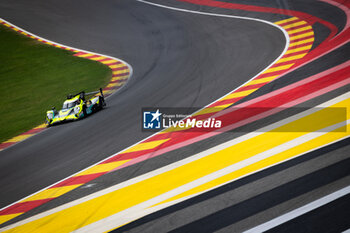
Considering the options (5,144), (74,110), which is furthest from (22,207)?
A: (74,110)

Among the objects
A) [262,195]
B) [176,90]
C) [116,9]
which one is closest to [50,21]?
[116,9]

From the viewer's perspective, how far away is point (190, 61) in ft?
60.3

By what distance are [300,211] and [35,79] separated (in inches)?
710

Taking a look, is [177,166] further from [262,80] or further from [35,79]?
[35,79]

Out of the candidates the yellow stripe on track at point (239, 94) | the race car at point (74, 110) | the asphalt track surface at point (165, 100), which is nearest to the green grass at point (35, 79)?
the race car at point (74, 110)

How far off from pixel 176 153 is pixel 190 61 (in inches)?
378

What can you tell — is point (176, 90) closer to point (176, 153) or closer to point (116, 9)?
point (176, 153)

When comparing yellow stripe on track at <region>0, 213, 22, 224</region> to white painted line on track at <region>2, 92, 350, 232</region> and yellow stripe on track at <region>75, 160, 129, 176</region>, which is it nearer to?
white painted line on track at <region>2, 92, 350, 232</region>

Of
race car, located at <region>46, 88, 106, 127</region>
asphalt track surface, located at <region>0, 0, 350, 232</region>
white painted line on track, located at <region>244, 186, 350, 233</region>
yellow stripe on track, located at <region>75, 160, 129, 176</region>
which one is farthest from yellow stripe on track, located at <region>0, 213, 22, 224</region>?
race car, located at <region>46, 88, 106, 127</region>

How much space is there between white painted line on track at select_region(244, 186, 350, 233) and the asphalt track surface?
0.12m

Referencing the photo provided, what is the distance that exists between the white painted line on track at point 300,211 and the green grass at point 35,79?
1167 cm

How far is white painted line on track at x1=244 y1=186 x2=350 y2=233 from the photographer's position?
5.88 metres

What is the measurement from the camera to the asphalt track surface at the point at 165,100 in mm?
6606

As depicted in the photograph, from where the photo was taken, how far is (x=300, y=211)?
19.9ft
